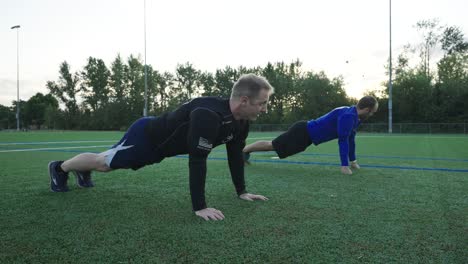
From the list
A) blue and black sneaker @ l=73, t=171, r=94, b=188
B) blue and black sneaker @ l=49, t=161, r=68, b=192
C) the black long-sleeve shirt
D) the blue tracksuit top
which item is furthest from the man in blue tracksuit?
blue and black sneaker @ l=49, t=161, r=68, b=192

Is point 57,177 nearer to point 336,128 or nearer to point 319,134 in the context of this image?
point 319,134

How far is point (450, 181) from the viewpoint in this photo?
4543 millimetres

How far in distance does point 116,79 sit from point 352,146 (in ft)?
210

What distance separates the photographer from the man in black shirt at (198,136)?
269 cm

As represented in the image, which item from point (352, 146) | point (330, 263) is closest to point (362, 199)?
point (330, 263)

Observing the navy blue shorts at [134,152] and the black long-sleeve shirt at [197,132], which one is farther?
the navy blue shorts at [134,152]

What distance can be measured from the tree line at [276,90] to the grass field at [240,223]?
1466 inches

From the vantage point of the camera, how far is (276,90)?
178 ft

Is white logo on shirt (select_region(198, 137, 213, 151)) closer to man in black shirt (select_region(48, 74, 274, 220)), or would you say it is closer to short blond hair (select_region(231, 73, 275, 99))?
man in black shirt (select_region(48, 74, 274, 220))

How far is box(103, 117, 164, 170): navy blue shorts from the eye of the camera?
123 inches

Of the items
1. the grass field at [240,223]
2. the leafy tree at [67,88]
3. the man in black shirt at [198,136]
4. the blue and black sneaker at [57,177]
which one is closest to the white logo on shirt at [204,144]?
the man in black shirt at [198,136]

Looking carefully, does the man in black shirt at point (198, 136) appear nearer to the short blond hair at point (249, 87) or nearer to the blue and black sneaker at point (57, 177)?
the short blond hair at point (249, 87)

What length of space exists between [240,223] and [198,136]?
0.72 m

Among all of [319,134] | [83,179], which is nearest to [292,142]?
[319,134]
